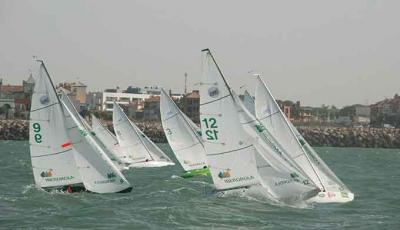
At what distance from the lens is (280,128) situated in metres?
29.5

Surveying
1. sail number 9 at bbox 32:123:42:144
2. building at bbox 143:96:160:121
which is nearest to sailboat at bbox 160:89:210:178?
sail number 9 at bbox 32:123:42:144

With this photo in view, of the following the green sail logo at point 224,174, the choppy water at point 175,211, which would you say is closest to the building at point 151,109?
the choppy water at point 175,211

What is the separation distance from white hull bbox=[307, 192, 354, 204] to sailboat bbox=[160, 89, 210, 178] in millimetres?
11218

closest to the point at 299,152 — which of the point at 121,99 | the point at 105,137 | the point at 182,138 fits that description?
the point at 182,138

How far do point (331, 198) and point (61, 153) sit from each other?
409 inches

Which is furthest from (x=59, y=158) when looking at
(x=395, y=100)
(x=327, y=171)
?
(x=395, y=100)

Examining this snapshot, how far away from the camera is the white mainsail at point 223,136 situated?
2562cm

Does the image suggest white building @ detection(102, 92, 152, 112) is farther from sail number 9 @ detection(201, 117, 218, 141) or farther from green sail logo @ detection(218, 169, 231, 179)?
sail number 9 @ detection(201, 117, 218, 141)

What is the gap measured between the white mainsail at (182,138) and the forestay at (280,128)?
1023cm

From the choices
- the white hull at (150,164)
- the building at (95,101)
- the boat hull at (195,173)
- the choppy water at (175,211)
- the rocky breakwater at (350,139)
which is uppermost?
the building at (95,101)

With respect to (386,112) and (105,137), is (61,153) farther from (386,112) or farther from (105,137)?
(386,112)

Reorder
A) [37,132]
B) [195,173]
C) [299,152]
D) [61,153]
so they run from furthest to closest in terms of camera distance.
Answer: [195,173] → [299,152] → [61,153] → [37,132]

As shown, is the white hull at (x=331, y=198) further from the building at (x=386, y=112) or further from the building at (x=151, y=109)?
the building at (x=386, y=112)

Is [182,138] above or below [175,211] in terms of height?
above
